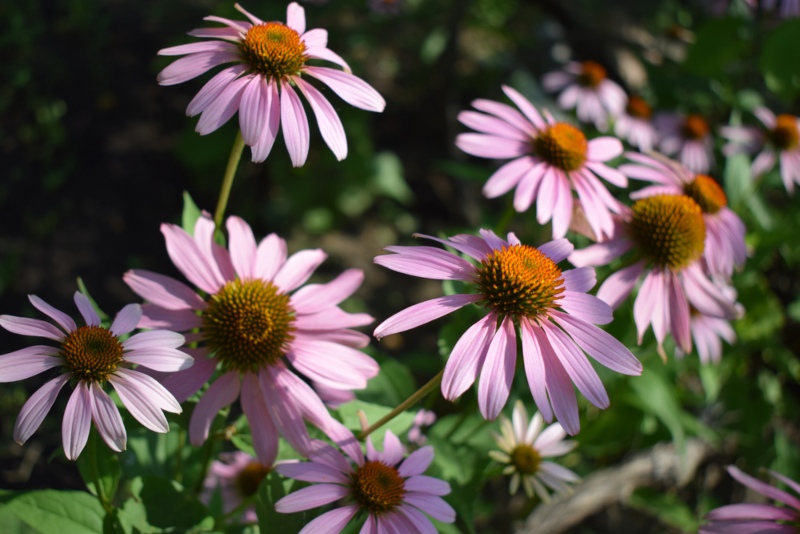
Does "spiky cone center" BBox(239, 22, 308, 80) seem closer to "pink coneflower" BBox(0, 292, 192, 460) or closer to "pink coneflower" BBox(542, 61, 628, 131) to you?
"pink coneflower" BBox(0, 292, 192, 460)

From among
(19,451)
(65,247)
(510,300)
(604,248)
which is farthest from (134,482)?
(65,247)

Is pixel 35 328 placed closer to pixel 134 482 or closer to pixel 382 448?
pixel 134 482

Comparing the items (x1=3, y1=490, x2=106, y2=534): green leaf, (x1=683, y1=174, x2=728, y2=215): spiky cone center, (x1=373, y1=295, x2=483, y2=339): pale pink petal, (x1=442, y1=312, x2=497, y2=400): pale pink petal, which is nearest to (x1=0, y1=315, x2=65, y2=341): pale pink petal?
(x1=3, y1=490, x2=106, y2=534): green leaf

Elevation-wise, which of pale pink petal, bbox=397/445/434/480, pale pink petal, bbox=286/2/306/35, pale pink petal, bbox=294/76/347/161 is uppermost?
pale pink petal, bbox=286/2/306/35

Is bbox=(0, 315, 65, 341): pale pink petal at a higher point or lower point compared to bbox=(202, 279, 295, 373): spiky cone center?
higher

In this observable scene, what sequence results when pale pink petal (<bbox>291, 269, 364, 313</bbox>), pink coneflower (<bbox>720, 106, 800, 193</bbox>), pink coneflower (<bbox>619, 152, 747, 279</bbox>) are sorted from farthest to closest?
pink coneflower (<bbox>720, 106, 800, 193</bbox>)
pink coneflower (<bbox>619, 152, 747, 279</bbox>)
pale pink petal (<bbox>291, 269, 364, 313</bbox>)

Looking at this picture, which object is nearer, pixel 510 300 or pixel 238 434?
pixel 510 300

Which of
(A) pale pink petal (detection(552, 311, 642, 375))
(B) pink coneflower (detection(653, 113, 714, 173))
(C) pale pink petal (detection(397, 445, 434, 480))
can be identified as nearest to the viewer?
(A) pale pink petal (detection(552, 311, 642, 375))
